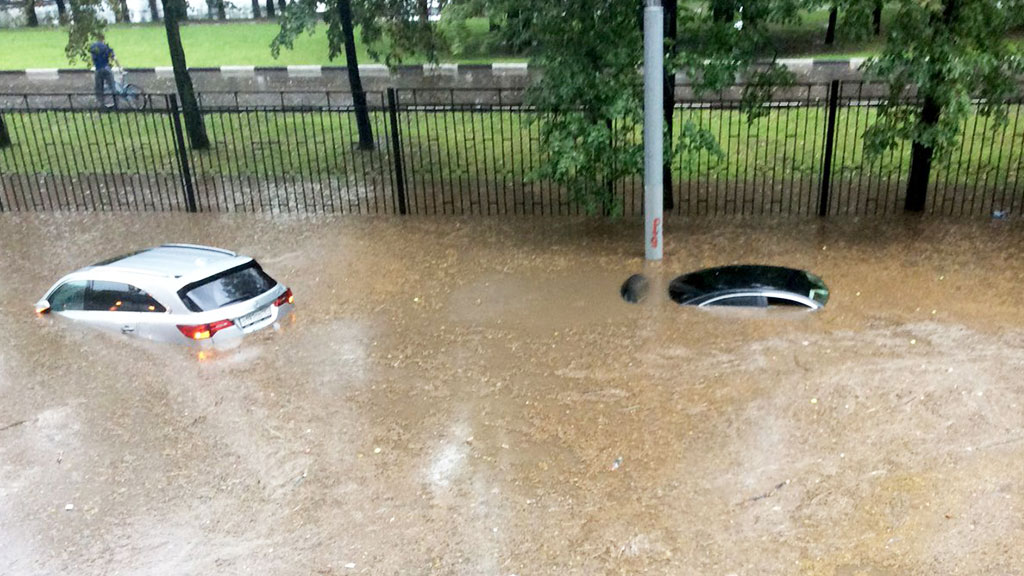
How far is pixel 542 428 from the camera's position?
24.3ft

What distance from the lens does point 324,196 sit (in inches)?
596

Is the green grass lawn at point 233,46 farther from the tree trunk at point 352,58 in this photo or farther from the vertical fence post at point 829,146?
the vertical fence post at point 829,146

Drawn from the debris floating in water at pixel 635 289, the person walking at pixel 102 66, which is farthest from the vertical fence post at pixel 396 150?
the person walking at pixel 102 66

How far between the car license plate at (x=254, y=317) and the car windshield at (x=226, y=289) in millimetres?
184

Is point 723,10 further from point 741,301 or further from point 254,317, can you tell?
point 254,317

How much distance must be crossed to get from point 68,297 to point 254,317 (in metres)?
2.21

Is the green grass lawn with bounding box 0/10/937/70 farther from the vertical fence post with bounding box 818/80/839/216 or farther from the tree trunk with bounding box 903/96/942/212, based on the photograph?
the vertical fence post with bounding box 818/80/839/216

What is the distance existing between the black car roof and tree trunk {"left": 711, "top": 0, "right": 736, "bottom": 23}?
12.2 ft

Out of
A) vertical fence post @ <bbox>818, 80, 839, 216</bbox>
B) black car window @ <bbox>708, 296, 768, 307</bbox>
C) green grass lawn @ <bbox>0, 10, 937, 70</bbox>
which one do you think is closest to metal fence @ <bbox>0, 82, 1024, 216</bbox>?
vertical fence post @ <bbox>818, 80, 839, 216</bbox>

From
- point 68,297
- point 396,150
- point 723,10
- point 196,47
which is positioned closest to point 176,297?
point 68,297

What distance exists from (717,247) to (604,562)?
6.78m

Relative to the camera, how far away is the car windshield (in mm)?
8500

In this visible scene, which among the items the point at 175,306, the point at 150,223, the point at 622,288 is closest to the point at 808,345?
the point at 622,288

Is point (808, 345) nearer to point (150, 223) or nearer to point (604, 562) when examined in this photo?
point (604, 562)
